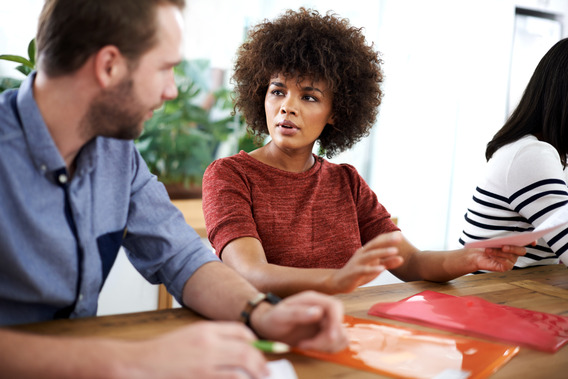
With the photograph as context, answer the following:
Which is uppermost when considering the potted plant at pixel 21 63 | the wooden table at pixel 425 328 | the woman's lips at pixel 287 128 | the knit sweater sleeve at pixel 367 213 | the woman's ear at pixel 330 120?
the potted plant at pixel 21 63

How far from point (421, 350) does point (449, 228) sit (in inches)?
121

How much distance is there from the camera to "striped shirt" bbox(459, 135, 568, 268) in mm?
1616

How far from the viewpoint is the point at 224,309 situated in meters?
0.99

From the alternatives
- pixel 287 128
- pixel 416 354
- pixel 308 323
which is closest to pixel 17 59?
pixel 287 128

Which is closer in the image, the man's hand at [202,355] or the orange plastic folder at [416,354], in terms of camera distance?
the man's hand at [202,355]

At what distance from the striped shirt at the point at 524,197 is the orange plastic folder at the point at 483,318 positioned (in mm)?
527

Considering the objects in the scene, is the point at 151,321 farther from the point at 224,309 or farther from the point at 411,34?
the point at 411,34

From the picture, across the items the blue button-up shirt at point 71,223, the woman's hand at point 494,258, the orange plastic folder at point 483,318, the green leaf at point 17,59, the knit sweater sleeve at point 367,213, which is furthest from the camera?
the green leaf at point 17,59

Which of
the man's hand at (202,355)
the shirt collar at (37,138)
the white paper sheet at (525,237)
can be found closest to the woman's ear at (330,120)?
the white paper sheet at (525,237)

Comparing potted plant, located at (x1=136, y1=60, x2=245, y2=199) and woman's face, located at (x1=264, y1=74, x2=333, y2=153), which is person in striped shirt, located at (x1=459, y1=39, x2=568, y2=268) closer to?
woman's face, located at (x1=264, y1=74, x2=333, y2=153)

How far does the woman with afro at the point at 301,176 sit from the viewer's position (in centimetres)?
138

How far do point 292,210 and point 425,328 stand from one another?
615mm

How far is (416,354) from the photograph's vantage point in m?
0.89

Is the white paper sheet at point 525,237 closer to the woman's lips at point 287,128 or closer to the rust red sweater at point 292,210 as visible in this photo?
the rust red sweater at point 292,210
